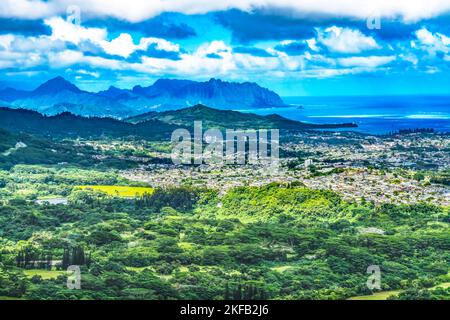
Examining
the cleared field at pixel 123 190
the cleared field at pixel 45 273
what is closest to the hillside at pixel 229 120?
the cleared field at pixel 123 190

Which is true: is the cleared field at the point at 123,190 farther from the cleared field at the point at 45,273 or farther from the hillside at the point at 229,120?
the hillside at the point at 229,120

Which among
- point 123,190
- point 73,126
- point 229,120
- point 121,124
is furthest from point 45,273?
A: point 229,120

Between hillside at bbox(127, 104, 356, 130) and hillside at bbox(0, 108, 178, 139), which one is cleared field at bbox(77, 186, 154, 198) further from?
hillside at bbox(127, 104, 356, 130)

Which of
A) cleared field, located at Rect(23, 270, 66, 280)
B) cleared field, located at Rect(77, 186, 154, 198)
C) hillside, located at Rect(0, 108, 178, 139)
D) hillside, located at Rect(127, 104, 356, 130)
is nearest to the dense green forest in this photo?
cleared field, located at Rect(23, 270, 66, 280)
